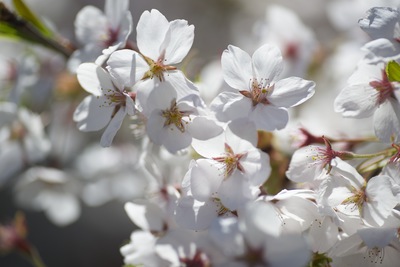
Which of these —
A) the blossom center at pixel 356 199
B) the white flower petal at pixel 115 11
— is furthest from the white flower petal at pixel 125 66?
the blossom center at pixel 356 199

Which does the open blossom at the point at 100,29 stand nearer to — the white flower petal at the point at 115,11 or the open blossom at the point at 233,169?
the white flower petal at the point at 115,11

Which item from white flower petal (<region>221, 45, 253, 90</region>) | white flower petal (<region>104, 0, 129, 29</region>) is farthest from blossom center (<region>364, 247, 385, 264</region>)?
white flower petal (<region>104, 0, 129, 29</region>)

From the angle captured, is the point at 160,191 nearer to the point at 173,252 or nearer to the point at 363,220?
Answer: the point at 173,252

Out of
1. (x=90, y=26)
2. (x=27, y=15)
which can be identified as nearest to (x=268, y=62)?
(x=90, y=26)

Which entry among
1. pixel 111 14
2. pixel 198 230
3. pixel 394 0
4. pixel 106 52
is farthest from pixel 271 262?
pixel 394 0

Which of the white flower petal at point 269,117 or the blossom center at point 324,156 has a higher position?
the white flower petal at point 269,117

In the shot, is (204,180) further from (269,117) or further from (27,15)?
(27,15)
